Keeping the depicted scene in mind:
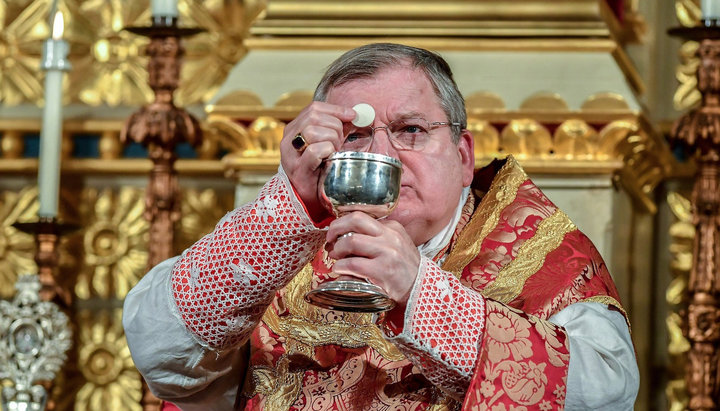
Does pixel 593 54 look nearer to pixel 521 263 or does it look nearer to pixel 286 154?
pixel 521 263

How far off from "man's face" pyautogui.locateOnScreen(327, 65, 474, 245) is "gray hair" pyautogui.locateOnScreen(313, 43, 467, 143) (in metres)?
0.01

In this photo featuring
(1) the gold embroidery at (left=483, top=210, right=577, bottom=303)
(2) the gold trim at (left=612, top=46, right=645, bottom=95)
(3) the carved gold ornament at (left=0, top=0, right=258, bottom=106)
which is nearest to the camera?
(1) the gold embroidery at (left=483, top=210, right=577, bottom=303)

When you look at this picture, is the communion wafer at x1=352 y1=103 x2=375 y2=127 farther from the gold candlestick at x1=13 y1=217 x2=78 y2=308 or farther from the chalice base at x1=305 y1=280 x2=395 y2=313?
the gold candlestick at x1=13 y1=217 x2=78 y2=308

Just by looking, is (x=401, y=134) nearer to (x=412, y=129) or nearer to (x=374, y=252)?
(x=412, y=129)

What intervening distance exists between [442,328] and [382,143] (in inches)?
14.8

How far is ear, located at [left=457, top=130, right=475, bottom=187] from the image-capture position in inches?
119

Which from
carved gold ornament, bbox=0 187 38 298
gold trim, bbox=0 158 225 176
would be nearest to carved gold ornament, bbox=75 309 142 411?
carved gold ornament, bbox=0 187 38 298

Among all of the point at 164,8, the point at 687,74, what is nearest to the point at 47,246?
the point at 164,8

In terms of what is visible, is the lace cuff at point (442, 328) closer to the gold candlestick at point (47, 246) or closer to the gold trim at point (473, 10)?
the gold trim at point (473, 10)

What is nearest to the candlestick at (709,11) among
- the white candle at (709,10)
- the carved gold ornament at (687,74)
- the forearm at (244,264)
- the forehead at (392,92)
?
the white candle at (709,10)

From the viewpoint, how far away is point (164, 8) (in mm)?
3816

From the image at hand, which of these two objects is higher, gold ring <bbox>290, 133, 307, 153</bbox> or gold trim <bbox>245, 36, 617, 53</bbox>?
gold trim <bbox>245, 36, 617, 53</bbox>

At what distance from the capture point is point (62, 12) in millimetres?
4402

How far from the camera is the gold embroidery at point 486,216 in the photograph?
302 cm
